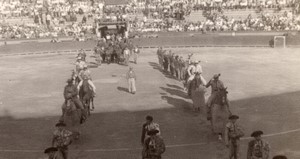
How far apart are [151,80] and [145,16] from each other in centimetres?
2322

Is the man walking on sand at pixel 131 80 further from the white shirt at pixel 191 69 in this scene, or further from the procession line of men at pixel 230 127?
the white shirt at pixel 191 69

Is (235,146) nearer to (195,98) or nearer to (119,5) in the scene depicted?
(195,98)

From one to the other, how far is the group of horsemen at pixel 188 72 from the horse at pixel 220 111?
163 mm

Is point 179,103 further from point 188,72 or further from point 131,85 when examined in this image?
point 131,85

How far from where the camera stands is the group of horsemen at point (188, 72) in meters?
14.8

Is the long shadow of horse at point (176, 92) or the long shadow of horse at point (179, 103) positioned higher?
the long shadow of horse at point (176, 92)

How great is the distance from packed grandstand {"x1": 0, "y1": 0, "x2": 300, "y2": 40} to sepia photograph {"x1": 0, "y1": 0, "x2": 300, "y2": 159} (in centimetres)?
12

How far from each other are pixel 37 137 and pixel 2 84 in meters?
11.6

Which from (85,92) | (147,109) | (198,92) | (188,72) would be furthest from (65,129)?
(188,72)

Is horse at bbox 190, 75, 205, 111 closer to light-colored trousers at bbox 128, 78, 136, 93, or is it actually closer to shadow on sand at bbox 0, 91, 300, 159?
shadow on sand at bbox 0, 91, 300, 159

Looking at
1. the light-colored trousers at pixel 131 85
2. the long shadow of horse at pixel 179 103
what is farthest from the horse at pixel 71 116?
the light-colored trousers at pixel 131 85

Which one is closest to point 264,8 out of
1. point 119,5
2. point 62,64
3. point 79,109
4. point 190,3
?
point 190,3

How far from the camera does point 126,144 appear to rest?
14547mm

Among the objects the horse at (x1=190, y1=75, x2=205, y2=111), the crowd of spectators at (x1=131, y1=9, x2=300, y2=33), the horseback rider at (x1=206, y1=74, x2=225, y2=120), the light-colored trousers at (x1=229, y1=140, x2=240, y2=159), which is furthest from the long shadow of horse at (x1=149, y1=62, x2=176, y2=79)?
the light-colored trousers at (x1=229, y1=140, x2=240, y2=159)
